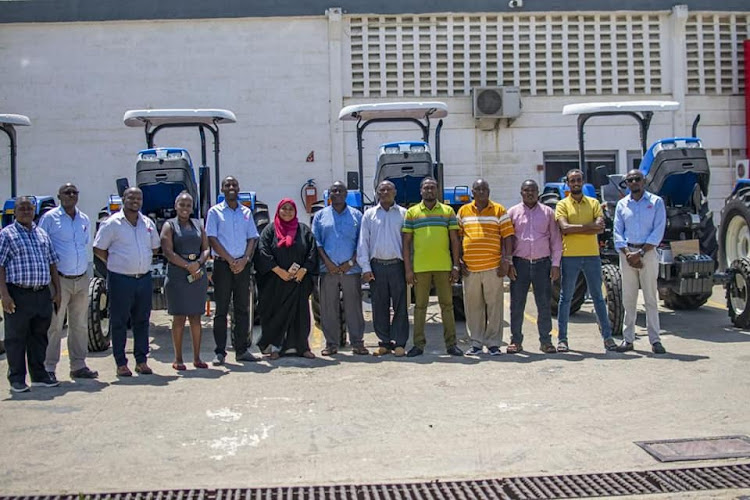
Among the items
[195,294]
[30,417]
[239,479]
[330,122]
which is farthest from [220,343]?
[330,122]

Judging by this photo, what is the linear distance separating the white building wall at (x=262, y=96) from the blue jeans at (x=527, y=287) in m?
8.81

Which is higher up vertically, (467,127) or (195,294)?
(467,127)

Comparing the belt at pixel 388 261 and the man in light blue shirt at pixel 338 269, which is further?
the man in light blue shirt at pixel 338 269

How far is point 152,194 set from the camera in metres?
10.8

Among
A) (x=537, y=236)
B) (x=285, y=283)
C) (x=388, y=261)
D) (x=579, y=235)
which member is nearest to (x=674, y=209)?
(x=579, y=235)

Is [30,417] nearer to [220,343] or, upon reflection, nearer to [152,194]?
[220,343]

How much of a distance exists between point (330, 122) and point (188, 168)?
715 centimetres

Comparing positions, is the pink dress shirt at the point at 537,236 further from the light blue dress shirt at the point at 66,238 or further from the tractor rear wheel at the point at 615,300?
the light blue dress shirt at the point at 66,238

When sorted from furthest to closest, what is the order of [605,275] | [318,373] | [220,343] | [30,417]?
[605,275], [220,343], [318,373], [30,417]

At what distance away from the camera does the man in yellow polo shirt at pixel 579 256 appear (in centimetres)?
909

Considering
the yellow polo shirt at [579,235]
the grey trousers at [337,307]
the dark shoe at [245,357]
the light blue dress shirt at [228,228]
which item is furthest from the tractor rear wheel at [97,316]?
the yellow polo shirt at [579,235]

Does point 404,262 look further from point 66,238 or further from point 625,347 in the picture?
point 66,238

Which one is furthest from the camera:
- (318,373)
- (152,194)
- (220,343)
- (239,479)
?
(152,194)

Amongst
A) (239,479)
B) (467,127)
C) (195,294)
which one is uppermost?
→ (467,127)
